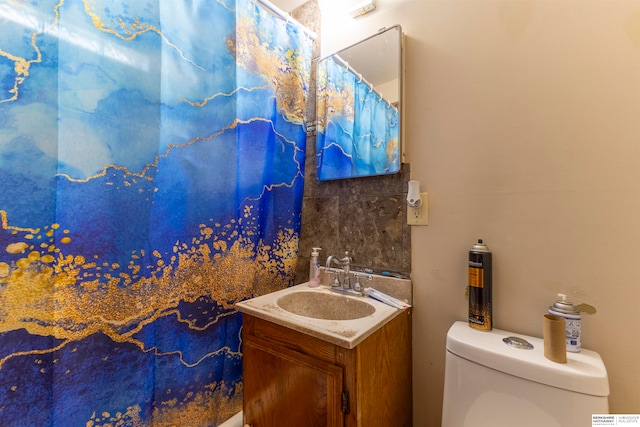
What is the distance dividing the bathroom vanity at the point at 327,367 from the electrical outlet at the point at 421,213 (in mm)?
360

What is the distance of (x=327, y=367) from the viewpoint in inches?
32.6

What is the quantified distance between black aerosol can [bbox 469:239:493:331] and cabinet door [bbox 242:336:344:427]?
0.49 meters

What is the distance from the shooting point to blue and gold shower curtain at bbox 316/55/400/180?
1.16 meters

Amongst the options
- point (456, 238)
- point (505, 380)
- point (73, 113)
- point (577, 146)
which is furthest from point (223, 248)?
point (577, 146)

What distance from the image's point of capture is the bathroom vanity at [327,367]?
0.80m

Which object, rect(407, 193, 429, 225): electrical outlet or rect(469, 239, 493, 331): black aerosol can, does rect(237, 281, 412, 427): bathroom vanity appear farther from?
rect(407, 193, 429, 225): electrical outlet

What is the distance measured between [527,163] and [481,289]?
0.44 m

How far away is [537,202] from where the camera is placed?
87 centimetres

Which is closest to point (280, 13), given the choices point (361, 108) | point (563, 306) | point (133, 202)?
point (361, 108)

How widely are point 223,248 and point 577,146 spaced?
4.21 ft

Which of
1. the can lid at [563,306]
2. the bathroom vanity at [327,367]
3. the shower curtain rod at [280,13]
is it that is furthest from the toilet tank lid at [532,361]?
the shower curtain rod at [280,13]

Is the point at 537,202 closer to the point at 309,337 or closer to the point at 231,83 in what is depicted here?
the point at 309,337

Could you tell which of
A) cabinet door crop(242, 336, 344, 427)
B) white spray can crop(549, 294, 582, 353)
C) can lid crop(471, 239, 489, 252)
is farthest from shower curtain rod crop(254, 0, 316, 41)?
white spray can crop(549, 294, 582, 353)

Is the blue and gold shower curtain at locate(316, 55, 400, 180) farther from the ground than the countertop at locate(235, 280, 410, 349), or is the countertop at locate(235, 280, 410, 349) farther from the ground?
the blue and gold shower curtain at locate(316, 55, 400, 180)
